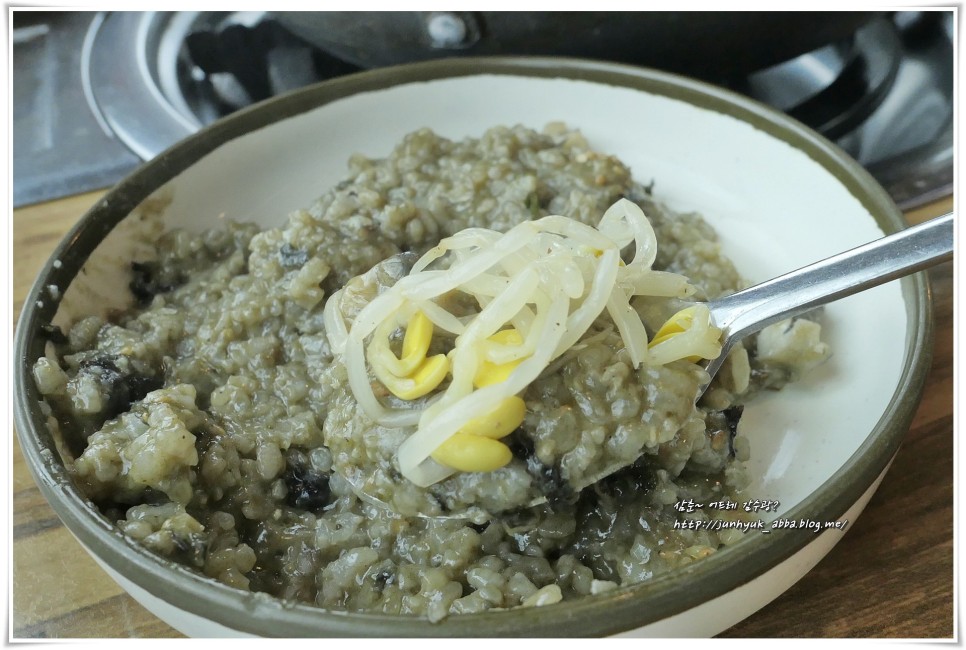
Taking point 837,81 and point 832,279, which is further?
point 837,81

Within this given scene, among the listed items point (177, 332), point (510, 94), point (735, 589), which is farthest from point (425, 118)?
point (735, 589)

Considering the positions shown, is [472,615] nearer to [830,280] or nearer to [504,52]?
[830,280]

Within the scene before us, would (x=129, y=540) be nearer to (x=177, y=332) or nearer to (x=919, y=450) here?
(x=177, y=332)

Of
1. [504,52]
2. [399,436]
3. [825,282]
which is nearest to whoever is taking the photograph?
[399,436]

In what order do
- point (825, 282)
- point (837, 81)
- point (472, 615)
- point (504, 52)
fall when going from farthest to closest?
point (837, 81) → point (504, 52) → point (825, 282) → point (472, 615)

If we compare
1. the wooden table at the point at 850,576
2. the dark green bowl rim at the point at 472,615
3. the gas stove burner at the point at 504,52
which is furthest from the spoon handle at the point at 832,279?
the gas stove burner at the point at 504,52

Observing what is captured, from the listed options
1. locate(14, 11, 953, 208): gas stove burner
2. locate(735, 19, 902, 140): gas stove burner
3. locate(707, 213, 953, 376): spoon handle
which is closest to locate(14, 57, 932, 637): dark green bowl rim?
locate(707, 213, 953, 376): spoon handle

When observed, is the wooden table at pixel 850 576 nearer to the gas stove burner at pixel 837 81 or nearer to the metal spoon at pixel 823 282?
the metal spoon at pixel 823 282

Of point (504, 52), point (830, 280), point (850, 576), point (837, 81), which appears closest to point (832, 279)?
point (830, 280)
